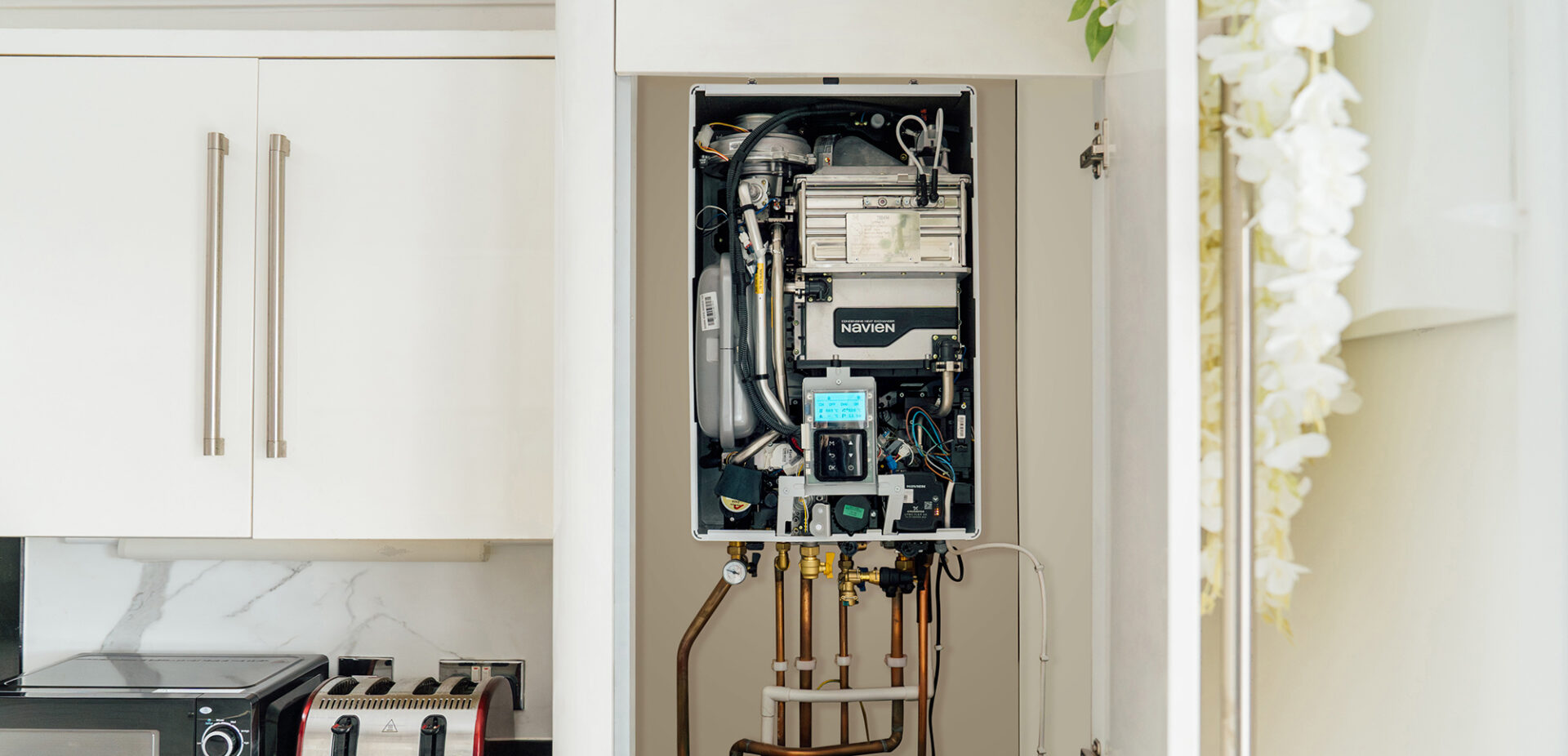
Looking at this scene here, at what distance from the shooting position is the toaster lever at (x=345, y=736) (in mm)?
1246

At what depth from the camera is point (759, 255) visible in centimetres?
131

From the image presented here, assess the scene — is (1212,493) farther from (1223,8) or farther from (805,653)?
(805,653)

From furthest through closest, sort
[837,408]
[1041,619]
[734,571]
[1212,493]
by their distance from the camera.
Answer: [1041,619] < [734,571] < [837,408] < [1212,493]

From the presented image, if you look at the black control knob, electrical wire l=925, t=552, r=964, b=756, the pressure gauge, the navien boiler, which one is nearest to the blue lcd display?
the navien boiler

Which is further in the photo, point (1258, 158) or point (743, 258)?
point (743, 258)

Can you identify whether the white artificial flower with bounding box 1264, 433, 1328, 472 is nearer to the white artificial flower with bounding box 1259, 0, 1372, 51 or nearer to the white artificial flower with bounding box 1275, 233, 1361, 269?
the white artificial flower with bounding box 1275, 233, 1361, 269

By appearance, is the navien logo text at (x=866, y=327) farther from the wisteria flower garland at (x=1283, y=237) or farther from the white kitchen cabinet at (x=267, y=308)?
the wisteria flower garland at (x=1283, y=237)

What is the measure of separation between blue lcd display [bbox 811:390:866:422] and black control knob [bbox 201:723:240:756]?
0.96 metres

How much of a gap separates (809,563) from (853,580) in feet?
0.29

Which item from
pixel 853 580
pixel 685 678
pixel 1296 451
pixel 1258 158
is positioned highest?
pixel 1258 158

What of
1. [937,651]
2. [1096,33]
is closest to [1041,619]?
[937,651]

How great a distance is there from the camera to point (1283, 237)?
63 cm

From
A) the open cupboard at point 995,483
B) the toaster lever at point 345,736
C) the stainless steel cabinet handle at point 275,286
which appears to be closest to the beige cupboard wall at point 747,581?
the open cupboard at point 995,483

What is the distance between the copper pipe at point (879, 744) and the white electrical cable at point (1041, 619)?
0.57ft
